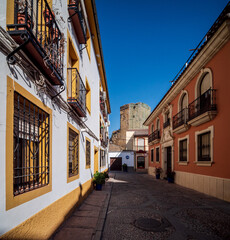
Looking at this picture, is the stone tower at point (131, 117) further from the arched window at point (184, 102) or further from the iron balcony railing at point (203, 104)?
the iron balcony railing at point (203, 104)

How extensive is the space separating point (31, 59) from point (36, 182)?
90.5 inches

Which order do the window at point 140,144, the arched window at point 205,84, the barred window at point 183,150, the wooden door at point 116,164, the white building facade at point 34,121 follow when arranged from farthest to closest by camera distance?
the window at point 140,144 < the wooden door at point 116,164 < the barred window at point 183,150 < the arched window at point 205,84 < the white building facade at point 34,121

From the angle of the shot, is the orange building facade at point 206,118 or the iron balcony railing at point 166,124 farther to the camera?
the iron balcony railing at point 166,124

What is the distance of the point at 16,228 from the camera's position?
2.60 metres

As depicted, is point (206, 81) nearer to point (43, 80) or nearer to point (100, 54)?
point (100, 54)

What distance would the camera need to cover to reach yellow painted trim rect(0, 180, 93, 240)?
8.86 ft

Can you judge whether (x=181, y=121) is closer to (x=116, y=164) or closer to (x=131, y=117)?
(x=116, y=164)

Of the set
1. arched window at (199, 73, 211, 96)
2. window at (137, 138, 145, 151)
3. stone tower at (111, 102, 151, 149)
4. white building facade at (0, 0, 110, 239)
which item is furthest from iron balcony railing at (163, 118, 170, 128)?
stone tower at (111, 102, 151, 149)

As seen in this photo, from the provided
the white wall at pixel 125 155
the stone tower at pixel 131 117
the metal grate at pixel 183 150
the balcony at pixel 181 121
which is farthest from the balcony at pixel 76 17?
the stone tower at pixel 131 117

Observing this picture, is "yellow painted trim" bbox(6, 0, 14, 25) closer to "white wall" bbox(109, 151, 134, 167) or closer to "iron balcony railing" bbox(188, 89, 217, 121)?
Result: "iron balcony railing" bbox(188, 89, 217, 121)

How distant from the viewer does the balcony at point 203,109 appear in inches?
330

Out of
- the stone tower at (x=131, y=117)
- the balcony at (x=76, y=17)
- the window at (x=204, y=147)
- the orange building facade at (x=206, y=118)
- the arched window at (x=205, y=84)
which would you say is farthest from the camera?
the stone tower at (x=131, y=117)

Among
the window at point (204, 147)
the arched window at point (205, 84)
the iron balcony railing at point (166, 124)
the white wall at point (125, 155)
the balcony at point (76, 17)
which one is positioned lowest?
the white wall at point (125, 155)

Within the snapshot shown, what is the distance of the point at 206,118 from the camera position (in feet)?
28.8
